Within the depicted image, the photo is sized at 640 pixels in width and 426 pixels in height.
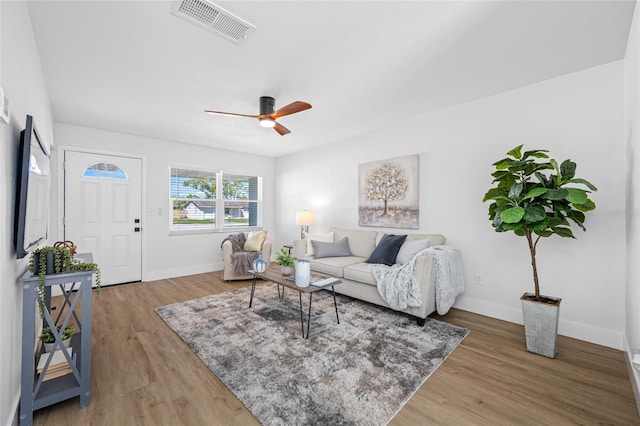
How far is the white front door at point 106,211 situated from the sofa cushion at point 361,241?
3566 mm

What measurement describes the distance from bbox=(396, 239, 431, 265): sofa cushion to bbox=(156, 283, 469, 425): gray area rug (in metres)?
0.66

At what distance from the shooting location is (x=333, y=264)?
3758 millimetres

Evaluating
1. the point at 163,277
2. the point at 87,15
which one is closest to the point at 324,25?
the point at 87,15

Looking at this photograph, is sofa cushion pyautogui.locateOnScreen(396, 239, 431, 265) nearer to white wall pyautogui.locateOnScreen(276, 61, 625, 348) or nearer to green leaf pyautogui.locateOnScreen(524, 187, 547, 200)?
white wall pyautogui.locateOnScreen(276, 61, 625, 348)

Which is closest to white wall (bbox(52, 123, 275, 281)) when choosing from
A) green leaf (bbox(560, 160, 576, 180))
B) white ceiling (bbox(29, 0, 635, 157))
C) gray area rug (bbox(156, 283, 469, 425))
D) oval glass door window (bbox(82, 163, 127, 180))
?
oval glass door window (bbox(82, 163, 127, 180))

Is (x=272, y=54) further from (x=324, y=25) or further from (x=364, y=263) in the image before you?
(x=364, y=263)

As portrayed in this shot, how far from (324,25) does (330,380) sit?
2.55 meters

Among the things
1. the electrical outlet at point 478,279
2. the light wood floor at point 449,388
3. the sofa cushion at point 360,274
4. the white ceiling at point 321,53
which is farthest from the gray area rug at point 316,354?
the white ceiling at point 321,53

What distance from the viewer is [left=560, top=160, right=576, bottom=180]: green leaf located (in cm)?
221

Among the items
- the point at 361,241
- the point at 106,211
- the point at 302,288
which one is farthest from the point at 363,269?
the point at 106,211

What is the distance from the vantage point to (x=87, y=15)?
73.2 inches

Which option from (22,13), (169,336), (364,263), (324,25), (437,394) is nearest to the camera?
(22,13)

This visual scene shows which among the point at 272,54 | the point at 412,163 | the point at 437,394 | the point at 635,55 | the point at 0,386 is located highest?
the point at 272,54

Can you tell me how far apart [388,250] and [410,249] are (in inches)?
11.1
